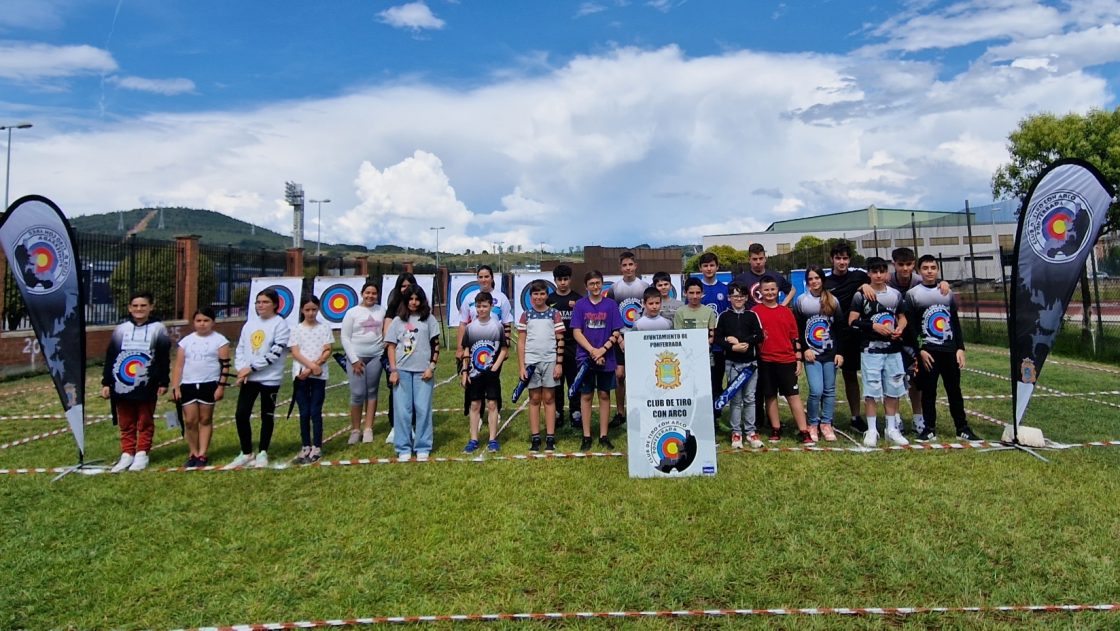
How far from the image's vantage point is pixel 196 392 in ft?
19.4

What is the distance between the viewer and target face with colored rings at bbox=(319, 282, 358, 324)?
15633mm

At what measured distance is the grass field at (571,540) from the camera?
3279 millimetres

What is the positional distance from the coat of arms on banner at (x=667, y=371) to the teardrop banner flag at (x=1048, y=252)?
126 inches

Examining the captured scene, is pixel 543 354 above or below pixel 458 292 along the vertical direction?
below

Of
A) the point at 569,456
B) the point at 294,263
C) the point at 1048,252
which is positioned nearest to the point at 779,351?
the point at 569,456

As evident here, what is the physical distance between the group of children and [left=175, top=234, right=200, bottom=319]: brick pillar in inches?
550

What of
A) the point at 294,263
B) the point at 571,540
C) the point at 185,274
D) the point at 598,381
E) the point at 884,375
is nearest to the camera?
the point at 571,540

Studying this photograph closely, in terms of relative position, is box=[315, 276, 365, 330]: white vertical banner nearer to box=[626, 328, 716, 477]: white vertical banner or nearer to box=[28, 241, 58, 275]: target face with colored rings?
box=[28, 241, 58, 275]: target face with colored rings

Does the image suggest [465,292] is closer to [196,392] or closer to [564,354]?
[564,354]

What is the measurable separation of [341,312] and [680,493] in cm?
1265

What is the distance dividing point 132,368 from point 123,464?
918 millimetres

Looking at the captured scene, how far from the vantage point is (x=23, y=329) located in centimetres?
1384

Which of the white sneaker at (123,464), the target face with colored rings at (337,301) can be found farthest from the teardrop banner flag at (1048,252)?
the target face with colored rings at (337,301)

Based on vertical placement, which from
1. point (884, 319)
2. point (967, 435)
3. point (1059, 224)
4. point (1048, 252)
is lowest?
point (967, 435)
